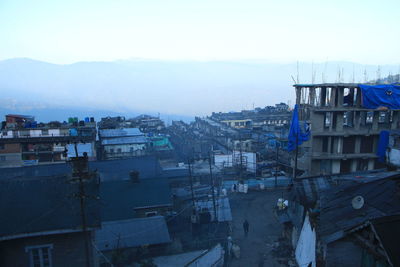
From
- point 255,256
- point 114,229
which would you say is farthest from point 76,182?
point 255,256

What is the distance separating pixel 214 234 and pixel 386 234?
1023cm

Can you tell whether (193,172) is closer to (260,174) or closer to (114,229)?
(260,174)

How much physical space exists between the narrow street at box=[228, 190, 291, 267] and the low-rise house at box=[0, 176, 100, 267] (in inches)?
279

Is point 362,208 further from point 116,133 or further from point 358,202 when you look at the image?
point 116,133

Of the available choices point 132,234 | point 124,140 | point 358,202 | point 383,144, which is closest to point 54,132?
point 124,140

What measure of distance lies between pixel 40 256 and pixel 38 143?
23162mm

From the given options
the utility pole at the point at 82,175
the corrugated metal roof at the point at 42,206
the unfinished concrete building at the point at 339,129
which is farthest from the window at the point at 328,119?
the utility pole at the point at 82,175

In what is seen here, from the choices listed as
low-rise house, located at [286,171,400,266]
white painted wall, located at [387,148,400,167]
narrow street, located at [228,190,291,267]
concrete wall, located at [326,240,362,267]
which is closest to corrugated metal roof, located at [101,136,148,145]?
narrow street, located at [228,190,291,267]

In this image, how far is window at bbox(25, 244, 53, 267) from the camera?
29.7ft

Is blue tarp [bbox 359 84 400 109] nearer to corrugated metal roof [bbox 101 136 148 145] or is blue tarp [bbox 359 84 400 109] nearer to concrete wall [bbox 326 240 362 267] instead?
concrete wall [bbox 326 240 362 267]

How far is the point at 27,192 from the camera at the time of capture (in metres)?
9.76

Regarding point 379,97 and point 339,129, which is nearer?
point 379,97

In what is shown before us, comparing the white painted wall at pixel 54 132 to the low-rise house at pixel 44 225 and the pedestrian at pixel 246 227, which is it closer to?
the pedestrian at pixel 246 227

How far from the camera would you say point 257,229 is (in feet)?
58.2
